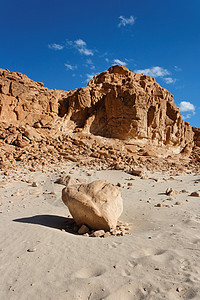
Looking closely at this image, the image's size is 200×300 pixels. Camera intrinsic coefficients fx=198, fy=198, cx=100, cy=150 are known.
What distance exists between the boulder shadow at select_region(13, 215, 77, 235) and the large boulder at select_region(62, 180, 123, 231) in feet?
1.17

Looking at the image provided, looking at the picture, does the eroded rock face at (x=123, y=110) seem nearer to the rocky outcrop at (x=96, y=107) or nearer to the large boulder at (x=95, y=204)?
the rocky outcrop at (x=96, y=107)

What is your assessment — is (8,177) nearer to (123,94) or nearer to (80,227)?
(80,227)

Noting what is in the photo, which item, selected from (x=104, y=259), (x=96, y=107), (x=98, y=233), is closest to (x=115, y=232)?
(x=98, y=233)

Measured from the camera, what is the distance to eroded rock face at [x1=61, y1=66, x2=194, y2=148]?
62.2 ft

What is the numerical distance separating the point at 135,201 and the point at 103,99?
15.2 m

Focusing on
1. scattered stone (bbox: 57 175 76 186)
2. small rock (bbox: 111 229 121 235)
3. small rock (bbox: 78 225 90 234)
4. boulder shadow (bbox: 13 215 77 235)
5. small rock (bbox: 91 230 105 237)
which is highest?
scattered stone (bbox: 57 175 76 186)

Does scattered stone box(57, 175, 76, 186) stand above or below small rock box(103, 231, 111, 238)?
above

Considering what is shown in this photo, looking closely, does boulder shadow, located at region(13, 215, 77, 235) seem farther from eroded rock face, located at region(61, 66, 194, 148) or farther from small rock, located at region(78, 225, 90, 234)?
eroded rock face, located at region(61, 66, 194, 148)

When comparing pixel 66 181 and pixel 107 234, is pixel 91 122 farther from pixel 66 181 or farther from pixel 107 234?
pixel 107 234

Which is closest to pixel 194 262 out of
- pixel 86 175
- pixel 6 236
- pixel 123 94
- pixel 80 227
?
pixel 80 227

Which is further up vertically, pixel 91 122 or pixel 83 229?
pixel 91 122

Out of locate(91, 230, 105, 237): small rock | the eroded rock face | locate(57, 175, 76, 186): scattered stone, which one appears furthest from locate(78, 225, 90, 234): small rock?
the eroded rock face

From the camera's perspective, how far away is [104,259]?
9.86ft

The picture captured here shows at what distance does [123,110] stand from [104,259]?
1709 cm
